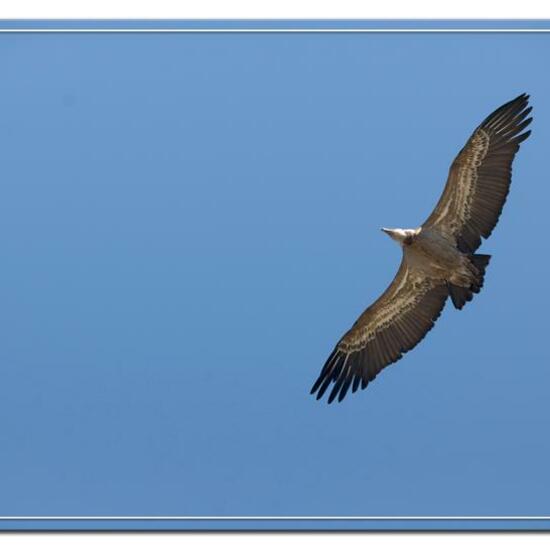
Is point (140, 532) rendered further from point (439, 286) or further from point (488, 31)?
point (488, 31)

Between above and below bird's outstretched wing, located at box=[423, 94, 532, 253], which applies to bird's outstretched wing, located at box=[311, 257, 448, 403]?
below

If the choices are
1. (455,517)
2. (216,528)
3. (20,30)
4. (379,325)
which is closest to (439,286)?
(379,325)

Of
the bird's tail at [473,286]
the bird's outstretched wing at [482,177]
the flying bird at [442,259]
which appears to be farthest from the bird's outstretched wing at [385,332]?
the bird's outstretched wing at [482,177]

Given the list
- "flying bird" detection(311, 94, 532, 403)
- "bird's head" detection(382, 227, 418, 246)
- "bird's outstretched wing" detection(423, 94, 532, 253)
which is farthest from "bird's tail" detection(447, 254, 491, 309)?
"bird's head" detection(382, 227, 418, 246)

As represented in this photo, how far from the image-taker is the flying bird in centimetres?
1180

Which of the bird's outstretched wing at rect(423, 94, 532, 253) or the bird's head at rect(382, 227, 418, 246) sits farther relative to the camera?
the bird's head at rect(382, 227, 418, 246)

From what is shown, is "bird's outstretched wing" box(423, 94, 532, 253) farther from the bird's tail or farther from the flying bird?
the bird's tail

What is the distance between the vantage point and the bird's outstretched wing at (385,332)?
12.4 m

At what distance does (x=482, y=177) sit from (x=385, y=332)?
156 centimetres

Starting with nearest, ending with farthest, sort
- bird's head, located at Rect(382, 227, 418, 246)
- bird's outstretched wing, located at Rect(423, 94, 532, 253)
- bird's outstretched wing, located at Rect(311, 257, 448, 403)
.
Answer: bird's outstretched wing, located at Rect(423, 94, 532, 253)
bird's head, located at Rect(382, 227, 418, 246)
bird's outstretched wing, located at Rect(311, 257, 448, 403)

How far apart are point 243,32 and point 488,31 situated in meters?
1.97

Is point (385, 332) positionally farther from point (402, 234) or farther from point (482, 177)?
point (482, 177)

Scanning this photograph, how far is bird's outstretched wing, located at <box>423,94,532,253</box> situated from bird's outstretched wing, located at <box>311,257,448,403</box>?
559 millimetres

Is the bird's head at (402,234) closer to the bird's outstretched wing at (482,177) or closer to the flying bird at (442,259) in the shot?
the flying bird at (442,259)
